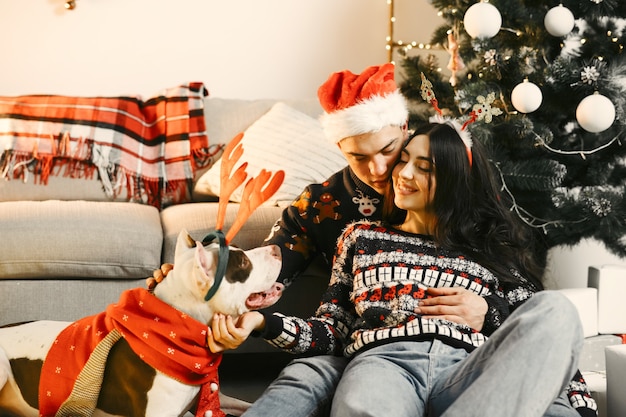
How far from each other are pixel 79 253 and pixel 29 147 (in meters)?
0.72

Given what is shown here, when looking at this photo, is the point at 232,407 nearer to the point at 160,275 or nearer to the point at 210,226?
the point at 160,275

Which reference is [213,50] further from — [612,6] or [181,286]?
[181,286]

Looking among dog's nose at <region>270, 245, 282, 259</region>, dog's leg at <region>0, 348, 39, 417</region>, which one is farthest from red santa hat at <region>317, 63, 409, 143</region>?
dog's leg at <region>0, 348, 39, 417</region>

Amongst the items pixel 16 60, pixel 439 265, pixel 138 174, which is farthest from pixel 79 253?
pixel 16 60

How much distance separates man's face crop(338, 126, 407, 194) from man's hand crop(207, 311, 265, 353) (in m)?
0.53

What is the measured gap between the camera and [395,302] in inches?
68.6

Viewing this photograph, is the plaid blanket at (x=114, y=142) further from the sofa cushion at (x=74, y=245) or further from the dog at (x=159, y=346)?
the dog at (x=159, y=346)

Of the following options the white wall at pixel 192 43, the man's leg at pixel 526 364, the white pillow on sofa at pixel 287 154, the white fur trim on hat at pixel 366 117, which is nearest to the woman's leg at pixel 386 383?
the man's leg at pixel 526 364

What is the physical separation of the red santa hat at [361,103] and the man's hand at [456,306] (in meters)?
0.48

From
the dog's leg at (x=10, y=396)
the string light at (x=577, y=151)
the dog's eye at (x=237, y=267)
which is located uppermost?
the string light at (x=577, y=151)

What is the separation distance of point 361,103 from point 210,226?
2.24ft

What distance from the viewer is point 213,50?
358 cm

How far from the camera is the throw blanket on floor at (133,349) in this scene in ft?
5.21

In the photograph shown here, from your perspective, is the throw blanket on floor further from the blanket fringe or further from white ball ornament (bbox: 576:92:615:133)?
white ball ornament (bbox: 576:92:615:133)
